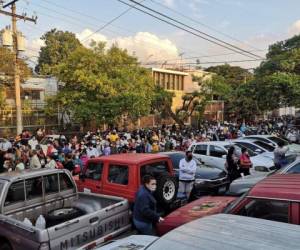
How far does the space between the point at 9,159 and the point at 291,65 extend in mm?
20232

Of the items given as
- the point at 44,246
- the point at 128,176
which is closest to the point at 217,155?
the point at 128,176

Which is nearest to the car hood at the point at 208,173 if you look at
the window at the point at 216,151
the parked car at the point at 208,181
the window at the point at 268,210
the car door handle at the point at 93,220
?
the parked car at the point at 208,181

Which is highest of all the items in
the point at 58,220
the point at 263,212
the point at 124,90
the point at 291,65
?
the point at 291,65

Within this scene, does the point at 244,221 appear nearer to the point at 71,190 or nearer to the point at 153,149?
the point at 71,190

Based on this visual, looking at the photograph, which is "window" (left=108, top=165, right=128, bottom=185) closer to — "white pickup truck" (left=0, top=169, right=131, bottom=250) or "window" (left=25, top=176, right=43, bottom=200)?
"white pickup truck" (left=0, top=169, right=131, bottom=250)

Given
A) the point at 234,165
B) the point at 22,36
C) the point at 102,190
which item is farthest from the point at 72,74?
the point at 102,190

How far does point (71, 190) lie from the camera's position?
24.2ft

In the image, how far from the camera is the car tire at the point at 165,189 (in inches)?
300

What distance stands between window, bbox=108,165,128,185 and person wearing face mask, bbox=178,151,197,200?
7.43 feet

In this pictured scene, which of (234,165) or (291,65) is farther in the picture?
(291,65)

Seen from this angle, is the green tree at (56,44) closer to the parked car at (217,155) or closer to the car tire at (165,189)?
the parked car at (217,155)

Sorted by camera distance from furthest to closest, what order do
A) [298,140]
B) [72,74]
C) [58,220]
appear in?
[72,74] → [298,140] → [58,220]

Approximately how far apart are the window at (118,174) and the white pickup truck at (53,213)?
A: 88cm

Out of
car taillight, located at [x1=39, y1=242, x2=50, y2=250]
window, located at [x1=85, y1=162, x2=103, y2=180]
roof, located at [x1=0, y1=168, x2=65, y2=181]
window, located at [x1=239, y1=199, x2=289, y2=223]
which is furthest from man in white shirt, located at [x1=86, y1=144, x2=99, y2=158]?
window, located at [x1=239, y1=199, x2=289, y2=223]
